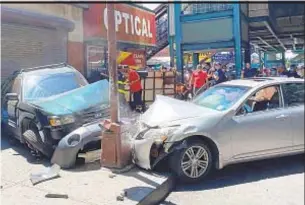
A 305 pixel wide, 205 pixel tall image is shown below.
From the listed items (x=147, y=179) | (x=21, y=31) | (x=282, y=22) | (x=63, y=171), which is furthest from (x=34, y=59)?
(x=282, y=22)

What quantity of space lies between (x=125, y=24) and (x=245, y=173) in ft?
42.6

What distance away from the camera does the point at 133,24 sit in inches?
714

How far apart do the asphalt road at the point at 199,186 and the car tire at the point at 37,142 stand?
0.28 m

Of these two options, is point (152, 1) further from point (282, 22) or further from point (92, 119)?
point (92, 119)

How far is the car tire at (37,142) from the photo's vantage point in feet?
20.0

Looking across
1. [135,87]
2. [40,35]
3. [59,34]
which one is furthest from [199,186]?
[59,34]

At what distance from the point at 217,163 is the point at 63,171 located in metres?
2.32

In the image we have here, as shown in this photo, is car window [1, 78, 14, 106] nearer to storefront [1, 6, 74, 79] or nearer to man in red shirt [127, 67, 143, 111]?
storefront [1, 6, 74, 79]

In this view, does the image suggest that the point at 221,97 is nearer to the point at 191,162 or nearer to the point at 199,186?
the point at 191,162

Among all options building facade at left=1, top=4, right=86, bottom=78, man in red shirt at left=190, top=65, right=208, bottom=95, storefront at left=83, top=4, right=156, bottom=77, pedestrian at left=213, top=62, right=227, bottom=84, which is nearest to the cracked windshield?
building facade at left=1, top=4, right=86, bottom=78

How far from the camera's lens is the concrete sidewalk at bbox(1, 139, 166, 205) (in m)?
4.37

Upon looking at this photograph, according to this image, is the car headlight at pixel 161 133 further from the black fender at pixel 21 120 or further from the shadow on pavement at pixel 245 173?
the black fender at pixel 21 120

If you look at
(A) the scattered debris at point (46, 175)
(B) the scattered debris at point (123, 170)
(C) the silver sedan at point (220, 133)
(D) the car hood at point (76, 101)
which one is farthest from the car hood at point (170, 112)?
(A) the scattered debris at point (46, 175)

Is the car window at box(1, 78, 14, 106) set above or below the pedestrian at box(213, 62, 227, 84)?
below
